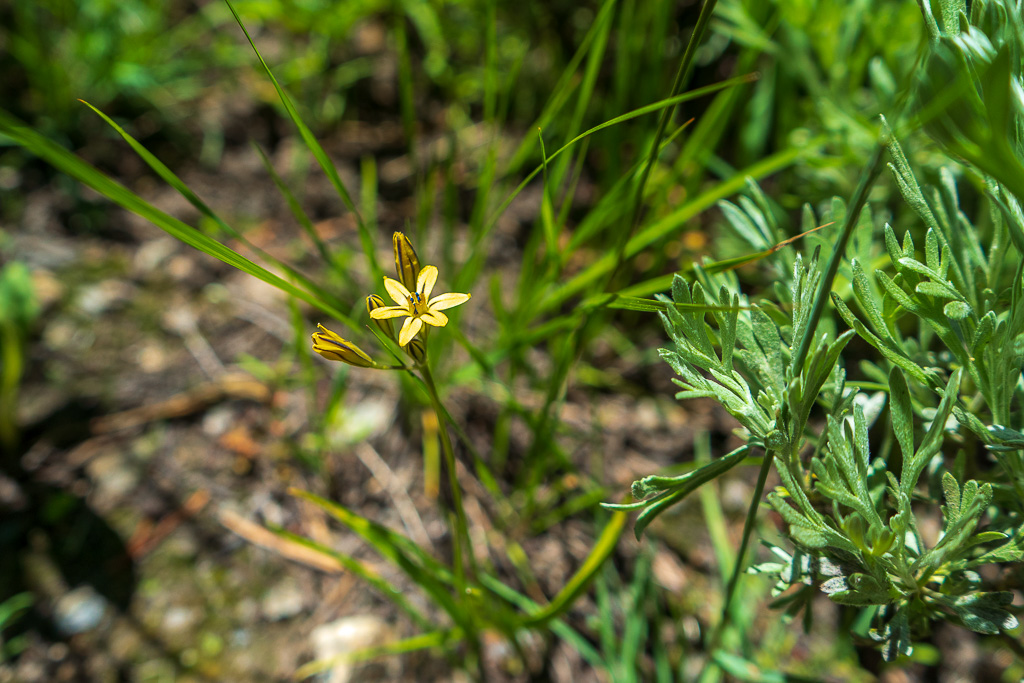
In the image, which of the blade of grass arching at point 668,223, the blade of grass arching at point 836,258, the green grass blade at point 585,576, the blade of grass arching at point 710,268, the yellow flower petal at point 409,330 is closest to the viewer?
the blade of grass arching at point 836,258

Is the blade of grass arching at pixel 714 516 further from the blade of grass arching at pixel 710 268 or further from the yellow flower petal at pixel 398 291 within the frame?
the yellow flower petal at pixel 398 291

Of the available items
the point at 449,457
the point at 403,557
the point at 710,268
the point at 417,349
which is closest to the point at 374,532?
the point at 403,557

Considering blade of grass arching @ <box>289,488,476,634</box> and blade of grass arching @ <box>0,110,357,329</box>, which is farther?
blade of grass arching @ <box>289,488,476,634</box>

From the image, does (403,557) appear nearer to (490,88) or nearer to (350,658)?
(350,658)

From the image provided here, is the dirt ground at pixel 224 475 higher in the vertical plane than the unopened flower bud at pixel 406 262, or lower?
lower

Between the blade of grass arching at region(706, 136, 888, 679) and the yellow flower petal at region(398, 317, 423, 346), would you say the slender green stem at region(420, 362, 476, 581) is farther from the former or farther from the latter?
the blade of grass arching at region(706, 136, 888, 679)

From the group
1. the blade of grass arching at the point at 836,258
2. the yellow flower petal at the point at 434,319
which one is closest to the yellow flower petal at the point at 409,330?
the yellow flower petal at the point at 434,319

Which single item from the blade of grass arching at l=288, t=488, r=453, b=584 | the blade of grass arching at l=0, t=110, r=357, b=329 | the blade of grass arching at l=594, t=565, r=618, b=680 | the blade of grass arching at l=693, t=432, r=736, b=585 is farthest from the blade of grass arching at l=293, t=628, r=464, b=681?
the blade of grass arching at l=0, t=110, r=357, b=329
